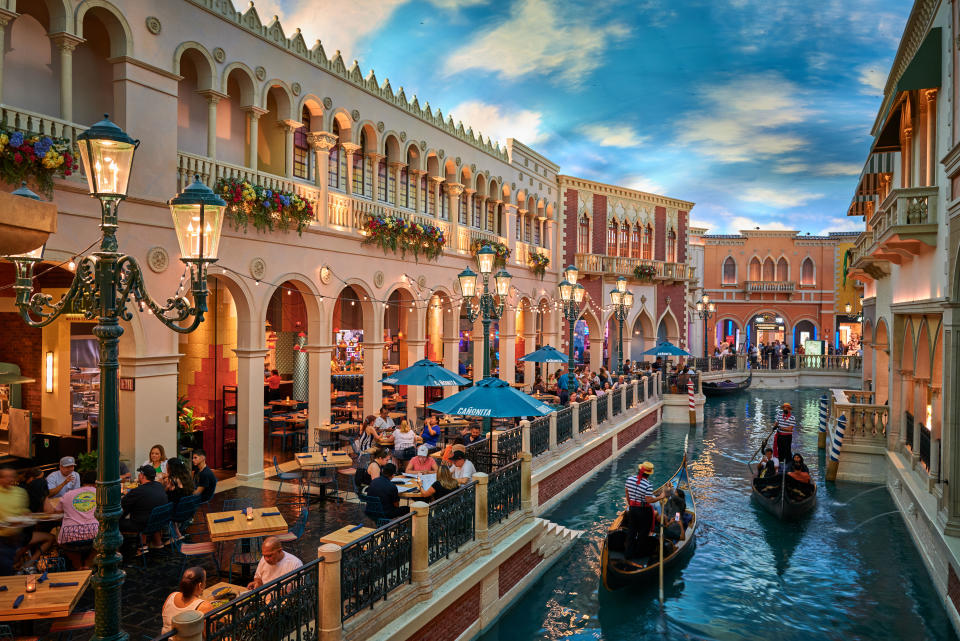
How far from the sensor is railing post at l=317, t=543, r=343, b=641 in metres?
5.66

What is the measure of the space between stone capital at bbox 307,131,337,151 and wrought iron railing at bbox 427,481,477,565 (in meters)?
9.08

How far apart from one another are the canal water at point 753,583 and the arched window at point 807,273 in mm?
32844

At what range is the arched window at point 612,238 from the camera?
3038 centimetres

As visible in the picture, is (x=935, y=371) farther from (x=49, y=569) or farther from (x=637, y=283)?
(x=637, y=283)

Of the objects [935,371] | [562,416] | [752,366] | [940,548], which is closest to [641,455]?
[562,416]

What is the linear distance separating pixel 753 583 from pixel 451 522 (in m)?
5.38

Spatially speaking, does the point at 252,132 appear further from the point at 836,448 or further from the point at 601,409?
the point at 836,448

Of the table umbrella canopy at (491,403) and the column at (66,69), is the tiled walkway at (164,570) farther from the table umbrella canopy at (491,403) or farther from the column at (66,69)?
the column at (66,69)

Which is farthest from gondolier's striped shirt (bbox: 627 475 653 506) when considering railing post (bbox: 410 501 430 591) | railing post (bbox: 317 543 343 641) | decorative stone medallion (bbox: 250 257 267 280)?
decorative stone medallion (bbox: 250 257 267 280)

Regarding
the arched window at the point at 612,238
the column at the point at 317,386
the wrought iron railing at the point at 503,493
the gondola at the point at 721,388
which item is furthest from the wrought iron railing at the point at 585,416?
the gondola at the point at 721,388

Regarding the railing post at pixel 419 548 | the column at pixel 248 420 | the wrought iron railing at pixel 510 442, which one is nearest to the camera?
the railing post at pixel 419 548

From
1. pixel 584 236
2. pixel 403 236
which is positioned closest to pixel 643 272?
pixel 584 236

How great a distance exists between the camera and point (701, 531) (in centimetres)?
1214

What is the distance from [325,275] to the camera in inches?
556
